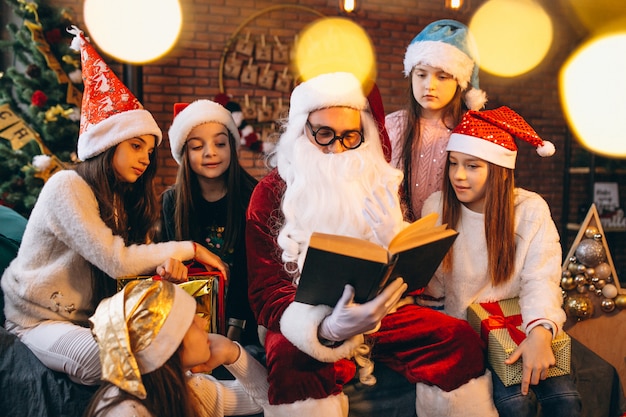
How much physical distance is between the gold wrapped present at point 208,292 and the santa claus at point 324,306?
8.2 inches

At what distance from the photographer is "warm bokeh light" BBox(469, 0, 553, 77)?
6.58 metres

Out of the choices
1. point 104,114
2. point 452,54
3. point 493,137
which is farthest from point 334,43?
point 493,137

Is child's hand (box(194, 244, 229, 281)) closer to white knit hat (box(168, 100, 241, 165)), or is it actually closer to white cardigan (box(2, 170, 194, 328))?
white cardigan (box(2, 170, 194, 328))

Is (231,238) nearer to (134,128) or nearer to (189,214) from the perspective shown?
(189,214)

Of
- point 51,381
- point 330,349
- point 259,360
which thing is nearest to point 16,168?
point 51,381

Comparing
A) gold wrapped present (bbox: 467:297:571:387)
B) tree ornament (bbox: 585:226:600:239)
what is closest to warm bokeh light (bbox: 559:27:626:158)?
tree ornament (bbox: 585:226:600:239)

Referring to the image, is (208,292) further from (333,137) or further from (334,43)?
(334,43)

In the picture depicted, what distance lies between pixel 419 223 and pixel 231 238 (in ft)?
3.96

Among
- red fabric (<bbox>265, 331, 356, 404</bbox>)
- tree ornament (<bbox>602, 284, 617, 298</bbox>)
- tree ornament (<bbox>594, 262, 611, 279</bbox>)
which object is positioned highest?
tree ornament (<bbox>594, 262, 611, 279</bbox>)

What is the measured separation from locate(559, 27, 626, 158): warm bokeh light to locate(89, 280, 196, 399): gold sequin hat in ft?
21.4

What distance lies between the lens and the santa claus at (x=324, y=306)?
5.65 ft

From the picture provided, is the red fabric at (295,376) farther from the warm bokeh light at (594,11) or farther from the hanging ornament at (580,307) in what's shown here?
the warm bokeh light at (594,11)

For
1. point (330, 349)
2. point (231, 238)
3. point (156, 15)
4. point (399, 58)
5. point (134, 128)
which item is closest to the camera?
point (330, 349)

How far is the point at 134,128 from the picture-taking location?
2.24 metres
